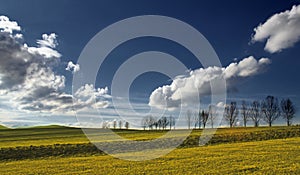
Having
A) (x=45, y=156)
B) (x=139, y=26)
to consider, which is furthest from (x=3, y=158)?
(x=139, y=26)

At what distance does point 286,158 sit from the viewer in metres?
31.2

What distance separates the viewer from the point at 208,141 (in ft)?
193

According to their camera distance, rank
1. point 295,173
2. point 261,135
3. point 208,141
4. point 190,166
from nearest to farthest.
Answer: point 295,173 < point 190,166 < point 208,141 < point 261,135

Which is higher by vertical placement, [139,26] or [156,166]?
[139,26]

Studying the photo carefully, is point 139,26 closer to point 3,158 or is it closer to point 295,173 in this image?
point 3,158

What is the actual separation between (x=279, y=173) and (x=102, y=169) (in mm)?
16264

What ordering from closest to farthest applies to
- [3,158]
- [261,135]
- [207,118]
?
[3,158]
[261,135]
[207,118]

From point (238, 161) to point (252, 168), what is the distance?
15.7 feet

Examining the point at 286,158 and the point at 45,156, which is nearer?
the point at 286,158

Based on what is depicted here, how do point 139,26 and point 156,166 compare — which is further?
point 139,26

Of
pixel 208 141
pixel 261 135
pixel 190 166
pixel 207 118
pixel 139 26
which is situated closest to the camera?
pixel 190 166

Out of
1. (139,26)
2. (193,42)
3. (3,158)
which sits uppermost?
(139,26)

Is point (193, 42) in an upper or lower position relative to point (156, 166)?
upper

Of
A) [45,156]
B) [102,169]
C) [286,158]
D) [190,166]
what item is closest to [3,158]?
[45,156]
